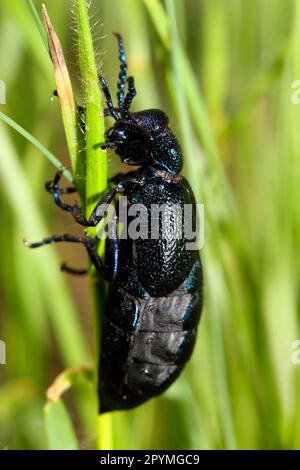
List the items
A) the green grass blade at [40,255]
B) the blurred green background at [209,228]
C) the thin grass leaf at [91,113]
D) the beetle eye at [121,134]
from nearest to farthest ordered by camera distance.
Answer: the thin grass leaf at [91,113] < the beetle eye at [121,134] < the blurred green background at [209,228] < the green grass blade at [40,255]

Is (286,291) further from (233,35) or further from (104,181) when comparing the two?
(233,35)

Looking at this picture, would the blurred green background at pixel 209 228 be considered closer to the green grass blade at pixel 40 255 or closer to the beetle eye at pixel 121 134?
the green grass blade at pixel 40 255

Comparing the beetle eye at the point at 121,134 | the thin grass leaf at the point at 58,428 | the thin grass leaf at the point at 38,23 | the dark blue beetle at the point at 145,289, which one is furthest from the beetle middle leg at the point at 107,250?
the thin grass leaf at the point at 38,23

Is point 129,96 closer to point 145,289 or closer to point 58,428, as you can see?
point 145,289

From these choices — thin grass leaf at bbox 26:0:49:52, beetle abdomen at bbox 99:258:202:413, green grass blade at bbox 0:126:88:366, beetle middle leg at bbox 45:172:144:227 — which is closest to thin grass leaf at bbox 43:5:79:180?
thin grass leaf at bbox 26:0:49:52

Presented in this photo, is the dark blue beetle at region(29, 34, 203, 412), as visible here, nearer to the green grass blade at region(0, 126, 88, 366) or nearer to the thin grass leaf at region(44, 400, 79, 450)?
the thin grass leaf at region(44, 400, 79, 450)
